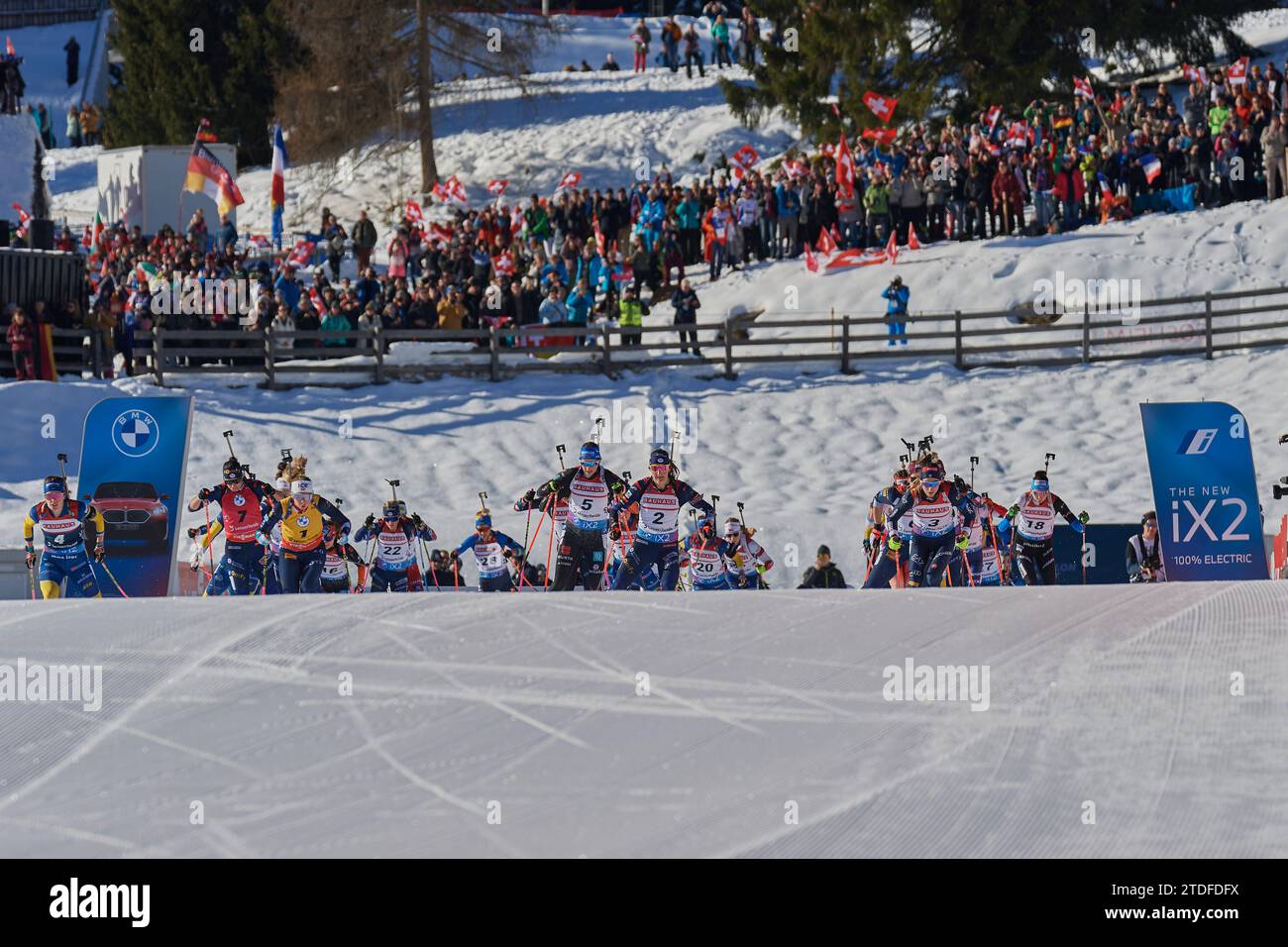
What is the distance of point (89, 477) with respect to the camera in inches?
593

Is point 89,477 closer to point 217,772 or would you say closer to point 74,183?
point 217,772

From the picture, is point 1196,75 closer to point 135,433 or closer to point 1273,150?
point 1273,150

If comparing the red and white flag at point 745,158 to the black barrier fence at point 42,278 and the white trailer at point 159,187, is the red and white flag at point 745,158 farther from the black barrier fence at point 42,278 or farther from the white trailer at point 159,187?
the black barrier fence at point 42,278

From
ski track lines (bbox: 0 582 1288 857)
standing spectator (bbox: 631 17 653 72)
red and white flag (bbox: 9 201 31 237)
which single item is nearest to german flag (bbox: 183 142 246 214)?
red and white flag (bbox: 9 201 31 237)

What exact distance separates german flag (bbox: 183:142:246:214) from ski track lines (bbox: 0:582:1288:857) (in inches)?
566

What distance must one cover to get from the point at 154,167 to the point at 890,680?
23.4 m

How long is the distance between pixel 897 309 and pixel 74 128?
26.4 m

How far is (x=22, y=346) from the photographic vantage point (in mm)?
22188

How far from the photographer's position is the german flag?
84.6 feet

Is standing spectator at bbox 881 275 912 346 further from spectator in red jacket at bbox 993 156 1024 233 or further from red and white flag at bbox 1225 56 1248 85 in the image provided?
red and white flag at bbox 1225 56 1248 85

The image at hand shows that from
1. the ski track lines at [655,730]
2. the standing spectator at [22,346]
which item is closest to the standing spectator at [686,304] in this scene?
the standing spectator at [22,346]

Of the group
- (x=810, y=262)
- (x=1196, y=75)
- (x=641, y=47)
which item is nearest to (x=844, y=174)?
(x=810, y=262)

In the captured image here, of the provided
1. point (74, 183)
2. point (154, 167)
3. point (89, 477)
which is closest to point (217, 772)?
point (89, 477)

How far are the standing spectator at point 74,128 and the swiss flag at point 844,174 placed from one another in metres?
24.1
